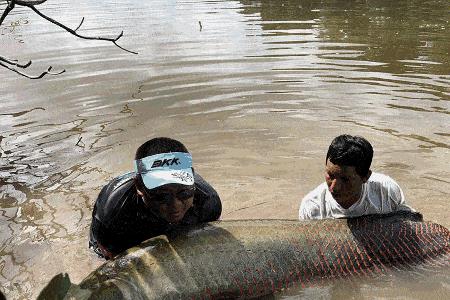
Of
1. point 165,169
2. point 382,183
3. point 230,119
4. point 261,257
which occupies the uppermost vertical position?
point 165,169

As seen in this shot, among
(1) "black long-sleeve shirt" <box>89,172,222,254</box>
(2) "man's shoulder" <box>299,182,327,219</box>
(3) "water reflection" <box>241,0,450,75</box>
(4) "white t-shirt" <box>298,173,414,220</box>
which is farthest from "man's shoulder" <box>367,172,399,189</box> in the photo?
(3) "water reflection" <box>241,0,450,75</box>

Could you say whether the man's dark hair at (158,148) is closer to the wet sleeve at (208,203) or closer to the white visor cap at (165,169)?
the white visor cap at (165,169)

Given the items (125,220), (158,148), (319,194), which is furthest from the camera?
(319,194)

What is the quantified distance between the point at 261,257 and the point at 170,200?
0.73m

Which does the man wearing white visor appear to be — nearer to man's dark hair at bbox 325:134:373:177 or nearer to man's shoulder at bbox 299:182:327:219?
man's shoulder at bbox 299:182:327:219

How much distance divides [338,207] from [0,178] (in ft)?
12.0

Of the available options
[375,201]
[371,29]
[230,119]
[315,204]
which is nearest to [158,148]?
[315,204]

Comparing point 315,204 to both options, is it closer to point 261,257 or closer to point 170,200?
point 261,257

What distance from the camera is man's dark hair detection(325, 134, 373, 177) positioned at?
131 inches

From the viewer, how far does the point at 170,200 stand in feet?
9.77

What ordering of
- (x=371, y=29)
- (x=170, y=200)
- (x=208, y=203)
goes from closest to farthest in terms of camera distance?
(x=170, y=200) < (x=208, y=203) < (x=371, y=29)

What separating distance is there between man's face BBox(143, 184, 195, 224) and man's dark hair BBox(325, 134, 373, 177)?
100cm

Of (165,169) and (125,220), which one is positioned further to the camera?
(125,220)

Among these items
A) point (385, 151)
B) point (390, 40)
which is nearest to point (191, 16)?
point (390, 40)
